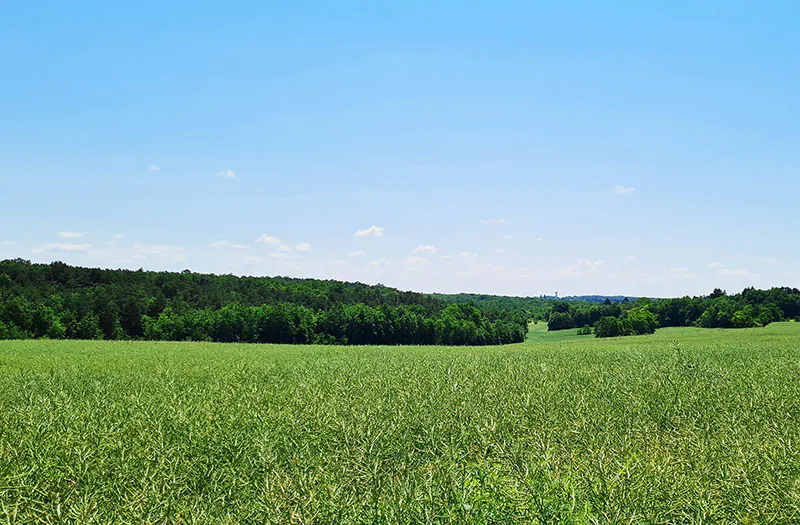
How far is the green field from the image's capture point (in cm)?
384

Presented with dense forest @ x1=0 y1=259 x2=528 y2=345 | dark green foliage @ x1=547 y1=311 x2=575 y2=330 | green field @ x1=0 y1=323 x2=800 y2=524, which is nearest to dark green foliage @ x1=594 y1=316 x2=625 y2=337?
dense forest @ x1=0 y1=259 x2=528 y2=345

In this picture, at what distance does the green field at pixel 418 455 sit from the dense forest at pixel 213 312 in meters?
59.6

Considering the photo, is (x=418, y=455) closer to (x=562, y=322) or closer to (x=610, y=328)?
(x=610, y=328)

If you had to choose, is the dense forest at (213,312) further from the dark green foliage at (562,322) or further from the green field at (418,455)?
the green field at (418,455)

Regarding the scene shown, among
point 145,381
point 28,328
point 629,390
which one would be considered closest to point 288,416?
point 629,390

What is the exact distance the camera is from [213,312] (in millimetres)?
73438

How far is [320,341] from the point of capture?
75.6 m

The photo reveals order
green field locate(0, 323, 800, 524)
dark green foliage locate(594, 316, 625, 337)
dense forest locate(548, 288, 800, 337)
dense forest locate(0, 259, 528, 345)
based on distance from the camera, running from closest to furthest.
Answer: green field locate(0, 323, 800, 524)
dense forest locate(0, 259, 528, 345)
dense forest locate(548, 288, 800, 337)
dark green foliage locate(594, 316, 625, 337)

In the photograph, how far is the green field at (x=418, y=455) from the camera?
3.84 m

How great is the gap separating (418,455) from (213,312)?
72.6 meters

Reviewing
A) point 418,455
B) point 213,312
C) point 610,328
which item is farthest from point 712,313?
point 418,455

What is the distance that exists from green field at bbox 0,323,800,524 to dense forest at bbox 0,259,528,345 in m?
59.6

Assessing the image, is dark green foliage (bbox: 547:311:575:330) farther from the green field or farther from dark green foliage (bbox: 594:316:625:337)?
the green field

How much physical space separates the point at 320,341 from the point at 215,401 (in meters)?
67.0
